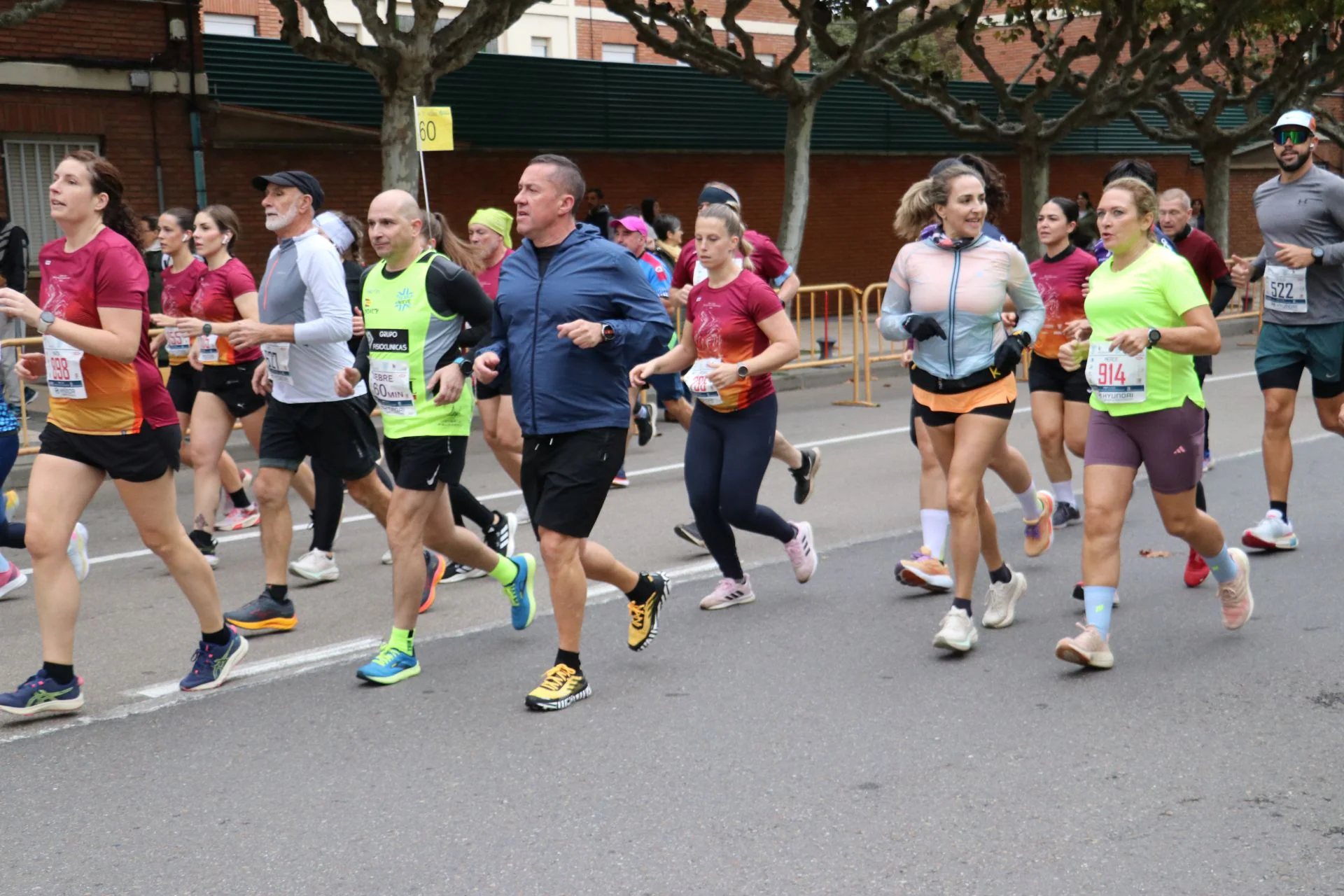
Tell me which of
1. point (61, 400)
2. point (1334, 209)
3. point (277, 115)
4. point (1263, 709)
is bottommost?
point (1263, 709)

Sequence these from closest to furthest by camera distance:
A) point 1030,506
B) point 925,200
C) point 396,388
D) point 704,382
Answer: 1. point 396,388
2. point 925,200
3. point 704,382
4. point 1030,506

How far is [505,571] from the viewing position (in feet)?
20.9

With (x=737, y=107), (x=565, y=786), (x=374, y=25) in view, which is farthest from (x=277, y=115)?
(x=565, y=786)

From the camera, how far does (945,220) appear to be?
626 centimetres

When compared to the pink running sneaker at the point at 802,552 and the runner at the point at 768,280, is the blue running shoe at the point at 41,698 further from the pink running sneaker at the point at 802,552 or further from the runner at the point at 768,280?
the runner at the point at 768,280

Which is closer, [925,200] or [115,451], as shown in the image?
[115,451]

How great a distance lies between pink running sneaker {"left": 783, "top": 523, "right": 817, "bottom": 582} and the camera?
7.16 metres

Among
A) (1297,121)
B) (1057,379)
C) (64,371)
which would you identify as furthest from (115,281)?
(1297,121)

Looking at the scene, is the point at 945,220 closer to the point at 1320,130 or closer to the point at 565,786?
the point at 565,786

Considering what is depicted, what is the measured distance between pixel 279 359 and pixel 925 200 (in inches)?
116

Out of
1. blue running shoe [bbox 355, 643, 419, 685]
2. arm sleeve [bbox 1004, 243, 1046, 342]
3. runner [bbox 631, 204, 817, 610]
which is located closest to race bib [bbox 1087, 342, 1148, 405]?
arm sleeve [bbox 1004, 243, 1046, 342]

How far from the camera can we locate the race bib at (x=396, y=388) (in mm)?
6008

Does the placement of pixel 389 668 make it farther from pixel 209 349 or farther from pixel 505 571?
pixel 209 349

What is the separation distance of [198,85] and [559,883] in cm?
1802
